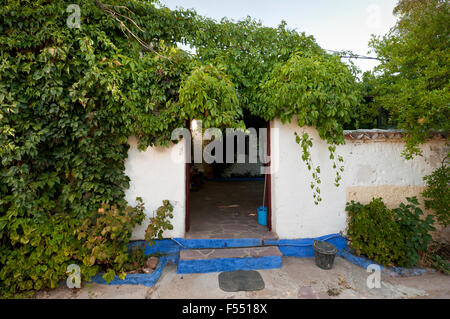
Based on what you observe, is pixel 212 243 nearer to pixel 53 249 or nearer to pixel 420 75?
pixel 53 249

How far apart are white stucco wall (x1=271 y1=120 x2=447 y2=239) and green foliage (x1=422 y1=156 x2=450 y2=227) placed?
0.99 ft

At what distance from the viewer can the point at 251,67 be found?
183 inches

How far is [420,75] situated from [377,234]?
321cm

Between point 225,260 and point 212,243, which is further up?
point 212,243

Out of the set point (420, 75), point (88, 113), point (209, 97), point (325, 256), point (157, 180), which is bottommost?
point (325, 256)

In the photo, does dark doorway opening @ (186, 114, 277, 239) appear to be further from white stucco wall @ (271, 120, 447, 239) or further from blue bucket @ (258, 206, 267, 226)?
white stucco wall @ (271, 120, 447, 239)

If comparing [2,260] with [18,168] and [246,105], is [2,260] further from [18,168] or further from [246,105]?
[246,105]

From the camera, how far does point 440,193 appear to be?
426 cm

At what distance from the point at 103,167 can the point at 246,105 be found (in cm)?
307

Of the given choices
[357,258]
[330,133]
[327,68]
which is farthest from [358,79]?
[357,258]

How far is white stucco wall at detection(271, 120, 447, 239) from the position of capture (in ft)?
14.7

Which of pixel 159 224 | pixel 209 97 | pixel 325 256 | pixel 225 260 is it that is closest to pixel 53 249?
pixel 159 224

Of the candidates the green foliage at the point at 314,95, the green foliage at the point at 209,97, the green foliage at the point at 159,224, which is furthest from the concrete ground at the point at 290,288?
the green foliage at the point at 209,97

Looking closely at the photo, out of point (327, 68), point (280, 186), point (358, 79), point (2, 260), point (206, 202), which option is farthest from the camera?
point (206, 202)
